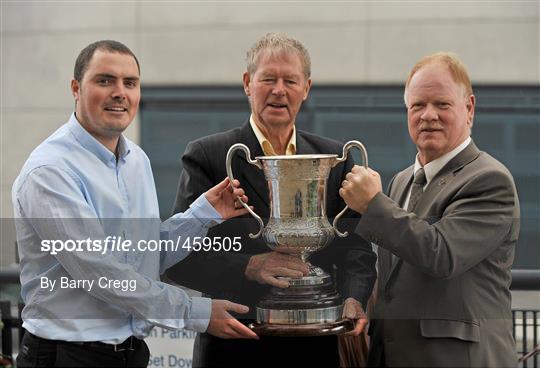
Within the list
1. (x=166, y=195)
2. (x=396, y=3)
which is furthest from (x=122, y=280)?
(x=396, y=3)

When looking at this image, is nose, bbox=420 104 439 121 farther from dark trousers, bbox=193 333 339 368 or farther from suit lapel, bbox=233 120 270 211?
dark trousers, bbox=193 333 339 368

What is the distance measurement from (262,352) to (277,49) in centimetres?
85

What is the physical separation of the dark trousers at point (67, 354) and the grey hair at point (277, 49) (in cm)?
84

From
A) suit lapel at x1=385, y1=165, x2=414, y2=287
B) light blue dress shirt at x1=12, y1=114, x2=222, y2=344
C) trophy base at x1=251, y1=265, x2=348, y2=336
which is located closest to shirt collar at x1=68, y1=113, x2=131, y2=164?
light blue dress shirt at x1=12, y1=114, x2=222, y2=344

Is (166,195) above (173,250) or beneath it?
above

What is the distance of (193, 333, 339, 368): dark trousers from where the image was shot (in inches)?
93.0

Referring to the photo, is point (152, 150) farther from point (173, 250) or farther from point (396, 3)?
→ point (396, 3)

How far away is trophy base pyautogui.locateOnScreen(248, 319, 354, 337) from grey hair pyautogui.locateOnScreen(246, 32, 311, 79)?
680 mm

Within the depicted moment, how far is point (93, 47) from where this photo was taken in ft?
7.06

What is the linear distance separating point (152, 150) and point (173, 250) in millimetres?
509

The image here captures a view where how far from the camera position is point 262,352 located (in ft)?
7.75
